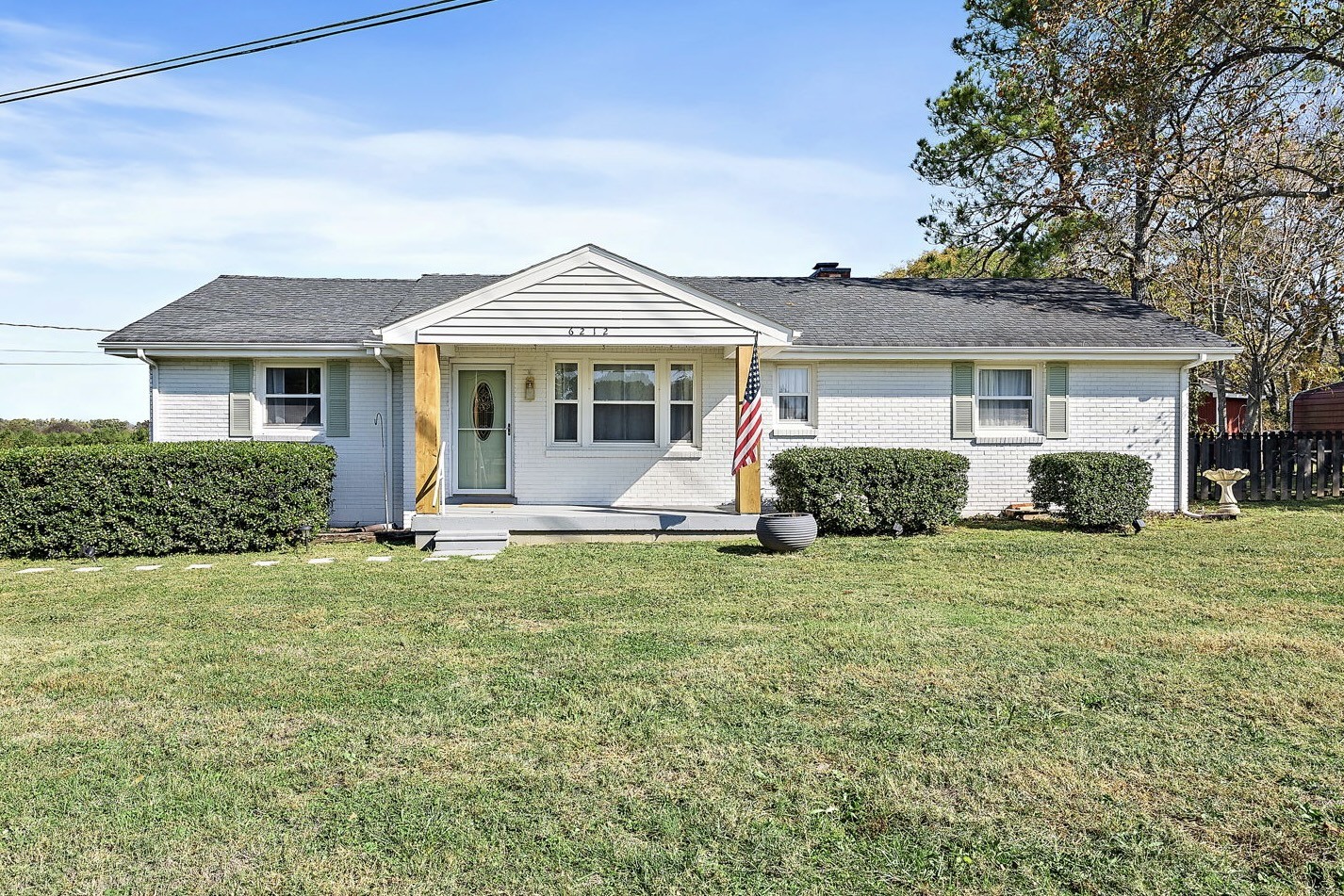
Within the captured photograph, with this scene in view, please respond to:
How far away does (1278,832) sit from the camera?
357 centimetres

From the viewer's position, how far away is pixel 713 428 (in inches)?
575

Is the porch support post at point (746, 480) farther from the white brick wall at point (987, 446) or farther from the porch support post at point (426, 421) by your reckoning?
the porch support post at point (426, 421)

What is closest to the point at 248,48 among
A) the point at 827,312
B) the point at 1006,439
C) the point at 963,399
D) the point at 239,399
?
the point at 239,399

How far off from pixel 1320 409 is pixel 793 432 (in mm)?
19715

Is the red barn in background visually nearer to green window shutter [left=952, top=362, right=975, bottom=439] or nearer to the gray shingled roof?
the gray shingled roof

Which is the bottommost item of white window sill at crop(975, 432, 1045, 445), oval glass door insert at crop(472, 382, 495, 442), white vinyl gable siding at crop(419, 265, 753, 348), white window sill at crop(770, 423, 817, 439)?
white window sill at crop(975, 432, 1045, 445)

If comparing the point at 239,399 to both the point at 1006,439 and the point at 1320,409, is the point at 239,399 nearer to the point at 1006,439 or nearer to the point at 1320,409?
the point at 1006,439

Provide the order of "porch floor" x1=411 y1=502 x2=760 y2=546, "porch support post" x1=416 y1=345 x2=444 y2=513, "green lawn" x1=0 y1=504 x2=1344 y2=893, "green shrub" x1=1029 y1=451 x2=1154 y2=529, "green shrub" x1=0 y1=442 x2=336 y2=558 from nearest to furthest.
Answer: "green lawn" x1=0 y1=504 x2=1344 y2=893, "green shrub" x1=0 y1=442 x2=336 y2=558, "porch floor" x1=411 y1=502 x2=760 y2=546, "porch support post" x1=416 y1=345 x2=444 y2=513, "green shrub" x1=1029 y1=451 x2=1154 y2=529

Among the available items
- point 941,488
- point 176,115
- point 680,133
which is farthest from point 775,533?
point 176,115

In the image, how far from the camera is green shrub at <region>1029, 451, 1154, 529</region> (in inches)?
515

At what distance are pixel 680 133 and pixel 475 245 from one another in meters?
7.64

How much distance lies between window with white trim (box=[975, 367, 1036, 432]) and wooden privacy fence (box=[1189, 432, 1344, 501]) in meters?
4.65

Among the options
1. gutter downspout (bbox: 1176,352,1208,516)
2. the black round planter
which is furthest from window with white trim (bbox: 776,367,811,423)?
gutter downspout (bbox: 1176,352,1208,516)

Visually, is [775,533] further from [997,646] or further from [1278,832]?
[1278,832]
